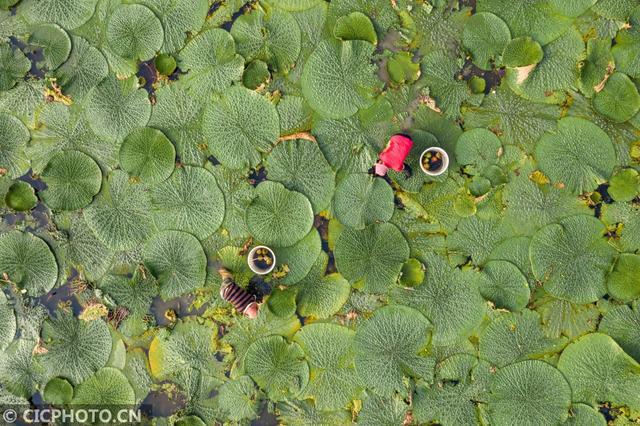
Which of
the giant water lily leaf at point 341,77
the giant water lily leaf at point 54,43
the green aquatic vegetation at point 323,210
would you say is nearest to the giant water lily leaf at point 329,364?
the green aquatic vegetation at point 323,210

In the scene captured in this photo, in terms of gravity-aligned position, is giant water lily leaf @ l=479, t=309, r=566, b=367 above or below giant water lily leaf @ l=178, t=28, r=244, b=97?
below

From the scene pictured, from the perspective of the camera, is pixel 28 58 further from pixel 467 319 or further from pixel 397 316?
pixel 467 319

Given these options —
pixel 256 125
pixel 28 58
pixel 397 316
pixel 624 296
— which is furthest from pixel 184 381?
pixel 624 296

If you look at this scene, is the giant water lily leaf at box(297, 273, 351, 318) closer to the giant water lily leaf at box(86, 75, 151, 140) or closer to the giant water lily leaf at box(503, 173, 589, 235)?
the giant water lily leaf at box(503, 173, 589, 235)

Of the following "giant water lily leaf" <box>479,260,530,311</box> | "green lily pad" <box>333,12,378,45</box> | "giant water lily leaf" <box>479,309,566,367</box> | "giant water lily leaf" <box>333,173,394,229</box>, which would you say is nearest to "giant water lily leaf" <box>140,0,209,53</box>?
"green lily pad" <box>333,12,378,45</box>

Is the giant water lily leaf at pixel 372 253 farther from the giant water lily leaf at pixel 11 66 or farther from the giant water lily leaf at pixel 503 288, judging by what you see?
the giant water lily leaf at pixel 11 66
